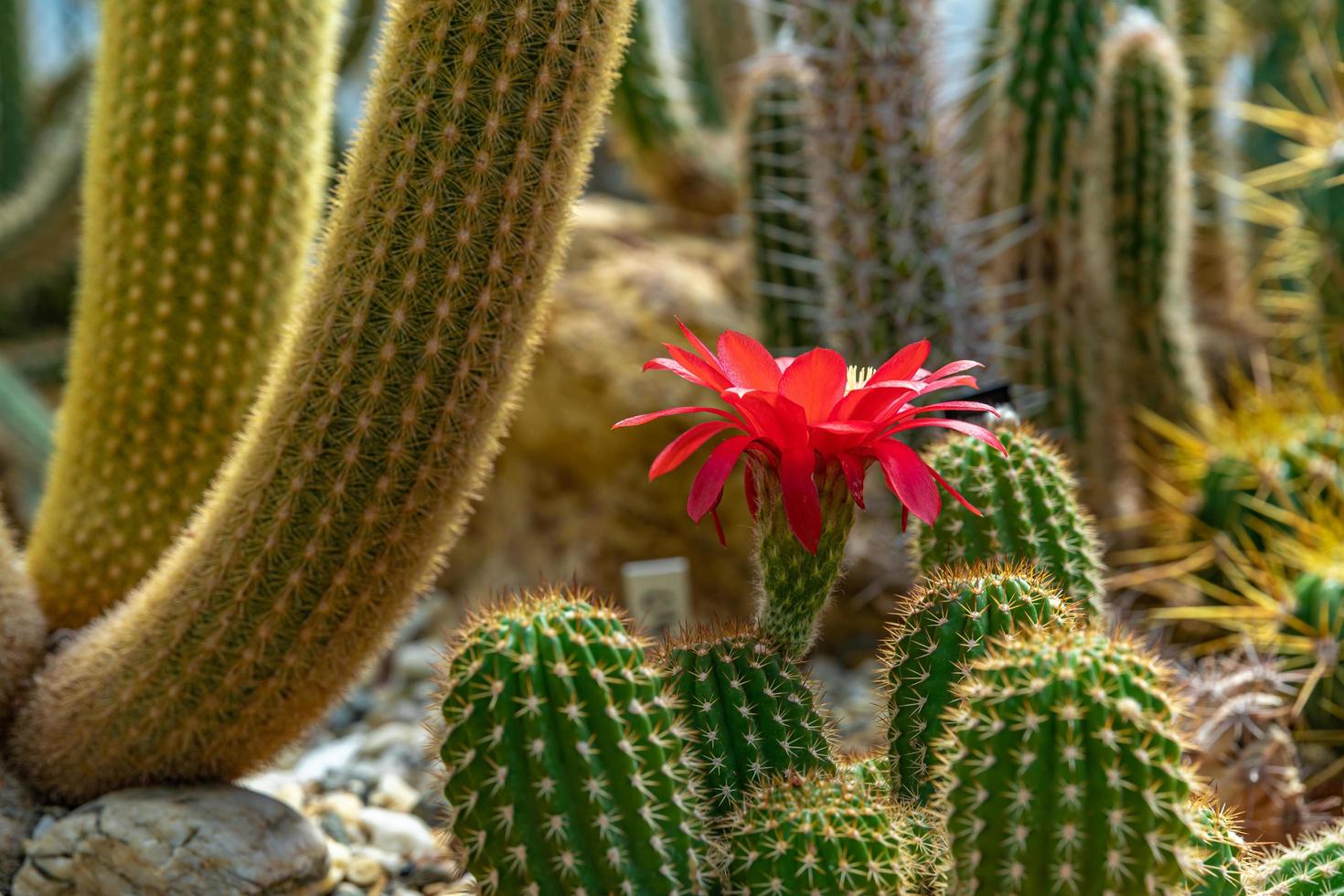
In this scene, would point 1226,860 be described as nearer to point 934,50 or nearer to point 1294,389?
point 934,50

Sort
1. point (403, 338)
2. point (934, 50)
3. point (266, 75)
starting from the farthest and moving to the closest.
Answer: point (934, 50) < point (266, 75) < point (403, 338)

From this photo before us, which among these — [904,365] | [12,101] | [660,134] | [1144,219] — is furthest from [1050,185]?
[12,101]

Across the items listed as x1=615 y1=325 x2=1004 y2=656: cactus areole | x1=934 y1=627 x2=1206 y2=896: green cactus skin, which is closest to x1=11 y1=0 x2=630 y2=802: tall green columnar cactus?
x1=615 y1=325 x2=1004 y2=656: cactus areole

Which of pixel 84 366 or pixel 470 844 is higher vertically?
pixel 84 366

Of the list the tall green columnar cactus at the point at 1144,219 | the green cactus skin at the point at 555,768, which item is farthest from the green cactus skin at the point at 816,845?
the tall green columnar cactus at the point at 1144,219

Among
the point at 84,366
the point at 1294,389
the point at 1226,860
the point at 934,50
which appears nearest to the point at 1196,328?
the point at 1294,389

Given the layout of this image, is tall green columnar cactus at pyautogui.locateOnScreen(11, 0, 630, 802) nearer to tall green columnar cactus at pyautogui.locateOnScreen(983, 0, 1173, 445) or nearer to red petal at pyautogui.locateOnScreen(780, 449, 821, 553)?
red petal at pyautogui.locateOnScreen(780, 449, 821, 553)

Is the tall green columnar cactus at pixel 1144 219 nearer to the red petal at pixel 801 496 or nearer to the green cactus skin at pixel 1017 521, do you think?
the green cactus skin at pixel 1017 521
